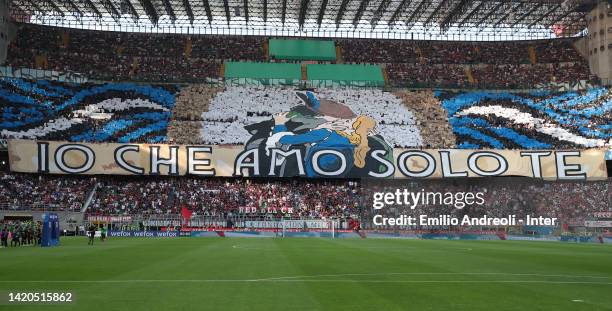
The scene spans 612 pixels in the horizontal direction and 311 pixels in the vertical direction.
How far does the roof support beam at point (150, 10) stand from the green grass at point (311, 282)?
5825 centimetres

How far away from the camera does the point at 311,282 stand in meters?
18.5

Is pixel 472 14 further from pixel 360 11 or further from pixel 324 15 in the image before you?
pixel 324 15

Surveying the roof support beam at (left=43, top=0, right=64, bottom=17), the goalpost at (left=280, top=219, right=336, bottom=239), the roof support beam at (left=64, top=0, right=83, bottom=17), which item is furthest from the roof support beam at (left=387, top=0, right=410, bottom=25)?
the roof support beam at (left=43, top=0, right=64, bottom=17)

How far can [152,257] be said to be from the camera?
93.1ft

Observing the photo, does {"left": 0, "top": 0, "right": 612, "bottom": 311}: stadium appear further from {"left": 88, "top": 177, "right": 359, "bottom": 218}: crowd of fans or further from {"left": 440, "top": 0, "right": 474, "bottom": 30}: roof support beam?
{"left": 440, "top": 0, "right": 474, "bottom": 30}: roof support beam

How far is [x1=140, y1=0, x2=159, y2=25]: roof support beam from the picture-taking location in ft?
267

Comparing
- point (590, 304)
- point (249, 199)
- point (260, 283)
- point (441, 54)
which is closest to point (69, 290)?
point (260, 283)

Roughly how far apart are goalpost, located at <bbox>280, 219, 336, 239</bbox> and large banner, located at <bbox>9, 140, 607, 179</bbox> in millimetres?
11858

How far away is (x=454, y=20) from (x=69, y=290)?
7813cm

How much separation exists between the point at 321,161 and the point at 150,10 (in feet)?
99.3

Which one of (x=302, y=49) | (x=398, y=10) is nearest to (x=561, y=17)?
(x=398, y=10)

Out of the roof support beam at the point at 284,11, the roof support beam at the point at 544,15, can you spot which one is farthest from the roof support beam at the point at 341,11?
the roof support beam at the point at 544,15

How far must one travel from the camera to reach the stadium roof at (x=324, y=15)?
82188 millimetres

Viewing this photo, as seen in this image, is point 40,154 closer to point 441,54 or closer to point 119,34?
point 119,34
